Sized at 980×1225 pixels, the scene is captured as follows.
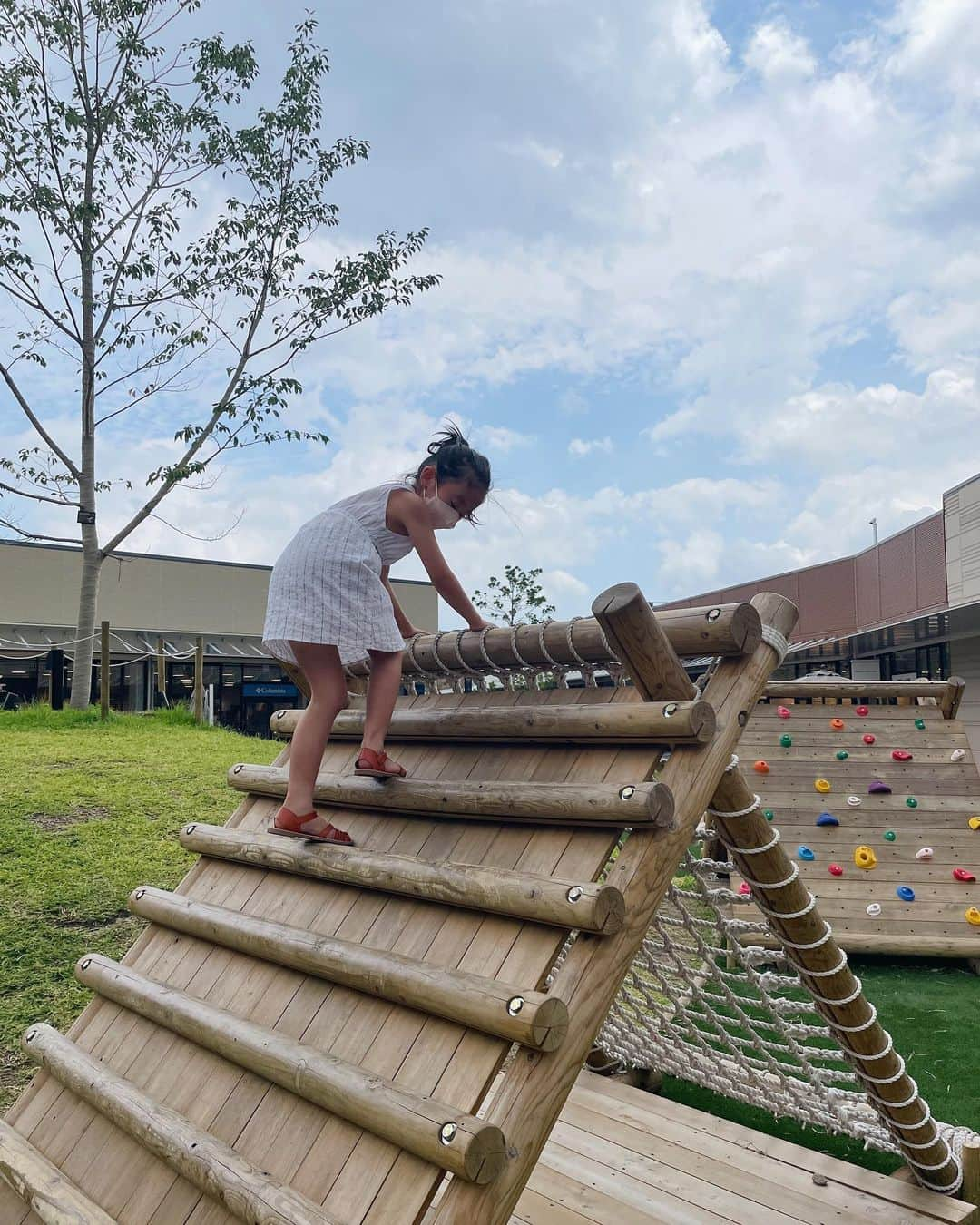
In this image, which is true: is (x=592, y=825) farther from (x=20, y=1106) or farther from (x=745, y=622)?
(x=20, y=1106)

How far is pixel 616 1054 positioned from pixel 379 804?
1.89m

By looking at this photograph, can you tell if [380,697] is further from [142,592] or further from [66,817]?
[142,592]

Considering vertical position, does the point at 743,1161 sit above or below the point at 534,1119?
below

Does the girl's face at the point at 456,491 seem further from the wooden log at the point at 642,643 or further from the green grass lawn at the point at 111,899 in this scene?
the green grass lawn at the point at 111,899

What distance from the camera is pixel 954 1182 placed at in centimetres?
291

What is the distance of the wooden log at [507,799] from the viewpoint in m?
1.91

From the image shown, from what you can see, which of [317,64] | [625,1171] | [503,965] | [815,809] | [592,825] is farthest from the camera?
[317,64]

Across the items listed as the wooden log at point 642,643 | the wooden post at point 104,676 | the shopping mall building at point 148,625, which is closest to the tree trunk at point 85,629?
the wooden post at point 104,676

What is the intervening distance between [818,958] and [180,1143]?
160 centimetres

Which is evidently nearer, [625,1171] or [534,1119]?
[534,1119]

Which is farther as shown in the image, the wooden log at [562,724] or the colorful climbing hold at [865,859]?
the colorful climbing hold at [865,859]

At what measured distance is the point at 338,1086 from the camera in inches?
71.7

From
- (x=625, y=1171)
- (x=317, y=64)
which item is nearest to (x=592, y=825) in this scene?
(x=625, y=1171)

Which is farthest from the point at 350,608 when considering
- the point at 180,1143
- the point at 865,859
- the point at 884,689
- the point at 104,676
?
the point at 104,676
